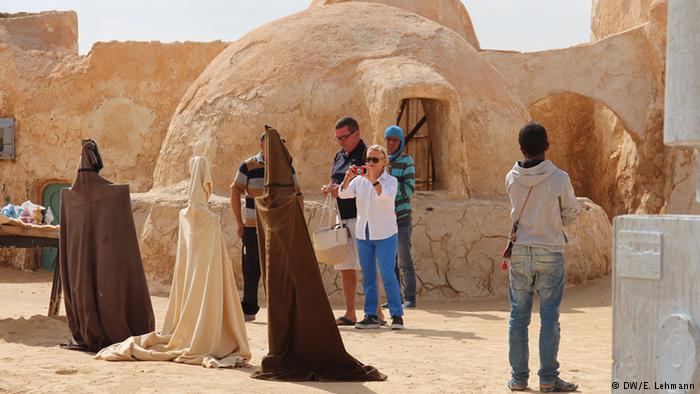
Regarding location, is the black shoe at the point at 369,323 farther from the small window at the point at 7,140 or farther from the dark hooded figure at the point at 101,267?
the small window at the point at 7,140

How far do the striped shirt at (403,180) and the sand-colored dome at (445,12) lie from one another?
1157cm

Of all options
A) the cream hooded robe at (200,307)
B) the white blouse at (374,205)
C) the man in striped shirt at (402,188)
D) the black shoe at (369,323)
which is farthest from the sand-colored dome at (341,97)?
the cream hooded robe at (200,307)

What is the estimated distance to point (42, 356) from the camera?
6.54 metres

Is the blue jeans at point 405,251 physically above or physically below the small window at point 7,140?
below

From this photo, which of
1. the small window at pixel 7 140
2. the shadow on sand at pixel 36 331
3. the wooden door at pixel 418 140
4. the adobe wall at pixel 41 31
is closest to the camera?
the shadow on sand at pixel 36 331

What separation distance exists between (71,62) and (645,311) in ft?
54.0

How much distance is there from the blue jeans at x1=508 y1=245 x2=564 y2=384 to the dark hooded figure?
2.94 metres

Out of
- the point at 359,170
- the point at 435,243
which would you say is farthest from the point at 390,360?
the point at 435,243

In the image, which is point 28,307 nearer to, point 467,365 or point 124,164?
point 467,365

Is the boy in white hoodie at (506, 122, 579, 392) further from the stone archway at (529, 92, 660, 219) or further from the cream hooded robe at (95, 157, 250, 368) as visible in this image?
the stone archway at (529, 92, 660, 219)

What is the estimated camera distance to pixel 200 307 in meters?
6.17

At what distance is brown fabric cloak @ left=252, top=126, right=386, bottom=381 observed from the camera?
5.63 m

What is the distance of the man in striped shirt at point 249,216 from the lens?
798 centimetres

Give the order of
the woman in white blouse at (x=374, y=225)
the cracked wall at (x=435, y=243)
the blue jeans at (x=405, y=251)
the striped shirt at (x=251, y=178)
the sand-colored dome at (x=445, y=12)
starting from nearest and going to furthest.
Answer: the woman in white blouse at (x=374, y=225)
the striped shirt at (x=251, y=178)
the blue jeans at (x=405, y=251)
the cracked wall at (x=435, y=243)
the sand-colored dome at (x=445, y=12)
